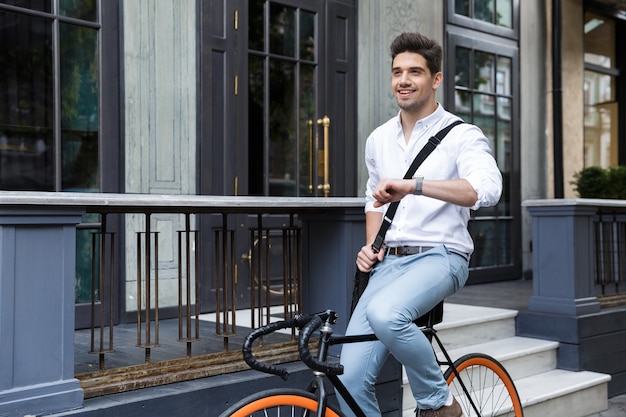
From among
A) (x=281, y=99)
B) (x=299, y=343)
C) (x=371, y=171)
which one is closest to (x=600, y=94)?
(x=281, y=99)

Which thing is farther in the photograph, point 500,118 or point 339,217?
point 500,118

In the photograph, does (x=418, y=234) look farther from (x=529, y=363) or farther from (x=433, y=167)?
(x=529, y=363)

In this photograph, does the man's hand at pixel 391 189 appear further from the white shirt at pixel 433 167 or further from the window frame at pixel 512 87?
the window frame at pixel 512 87

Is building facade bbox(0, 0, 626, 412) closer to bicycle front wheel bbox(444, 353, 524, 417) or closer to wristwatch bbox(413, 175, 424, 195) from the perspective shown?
bicycle front wheel bbox(444, 353, 524, 417)

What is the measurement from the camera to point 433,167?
2.90 meters

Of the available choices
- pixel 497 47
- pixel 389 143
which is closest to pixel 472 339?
pixel 389 143

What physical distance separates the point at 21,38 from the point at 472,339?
152 inches

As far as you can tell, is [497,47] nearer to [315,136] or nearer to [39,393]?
[315,136]

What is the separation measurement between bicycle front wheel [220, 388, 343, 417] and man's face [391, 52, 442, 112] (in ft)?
3.91

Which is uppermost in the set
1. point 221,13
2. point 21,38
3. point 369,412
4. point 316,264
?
point 221,13

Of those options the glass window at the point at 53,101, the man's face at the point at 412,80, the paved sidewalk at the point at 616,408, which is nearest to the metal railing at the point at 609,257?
the paved sidewalk at the point at 616,408

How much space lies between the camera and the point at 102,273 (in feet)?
10.6

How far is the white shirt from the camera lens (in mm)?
2840

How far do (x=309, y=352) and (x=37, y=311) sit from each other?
1253mm
